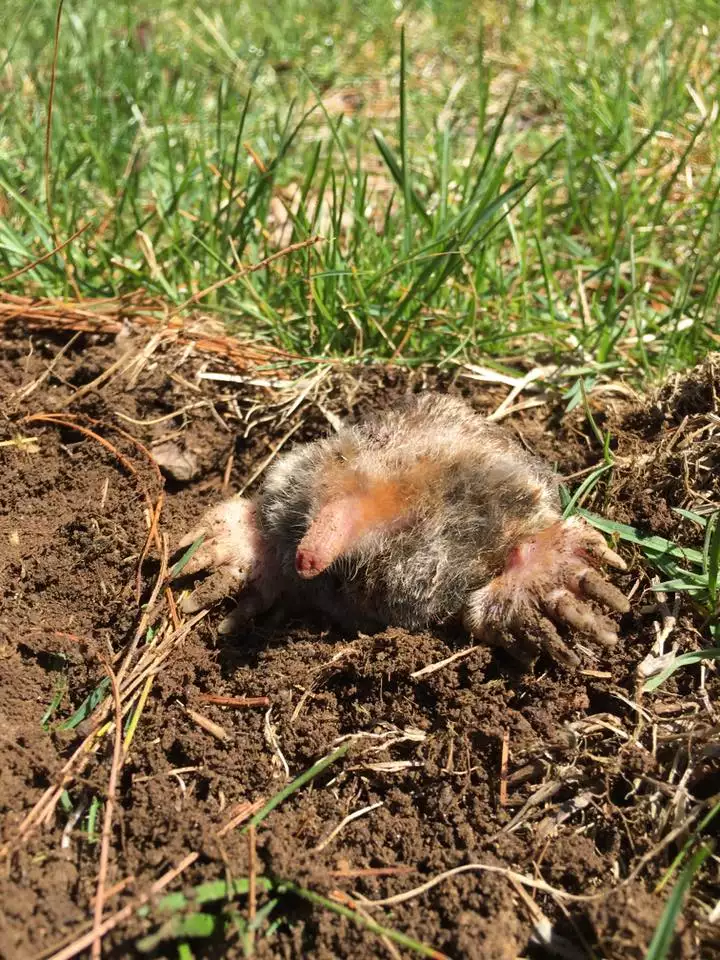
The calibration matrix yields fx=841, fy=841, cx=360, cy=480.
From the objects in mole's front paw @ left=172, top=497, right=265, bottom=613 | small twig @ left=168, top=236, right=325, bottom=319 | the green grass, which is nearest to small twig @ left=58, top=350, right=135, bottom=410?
small twig @ left=168, top=236, right=325, bottom=319

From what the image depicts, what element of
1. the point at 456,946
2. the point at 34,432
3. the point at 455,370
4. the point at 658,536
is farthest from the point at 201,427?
the point at 456,946

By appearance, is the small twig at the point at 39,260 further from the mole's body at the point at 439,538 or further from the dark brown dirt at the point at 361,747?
the mole's body at the point at 439,538

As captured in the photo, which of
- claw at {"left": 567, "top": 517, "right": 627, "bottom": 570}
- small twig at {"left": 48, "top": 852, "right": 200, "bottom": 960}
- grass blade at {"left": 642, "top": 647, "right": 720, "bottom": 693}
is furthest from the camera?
claw at {"left": 567, "top": 517, "right": 627, "bottom": 570}

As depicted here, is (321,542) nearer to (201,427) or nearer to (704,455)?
(201,427)

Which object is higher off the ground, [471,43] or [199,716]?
[471,43]

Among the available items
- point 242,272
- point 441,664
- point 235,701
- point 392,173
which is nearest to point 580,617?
point 441,664

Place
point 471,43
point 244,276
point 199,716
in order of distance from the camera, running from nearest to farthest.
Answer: point 199,716
point 244,276
point 471,43

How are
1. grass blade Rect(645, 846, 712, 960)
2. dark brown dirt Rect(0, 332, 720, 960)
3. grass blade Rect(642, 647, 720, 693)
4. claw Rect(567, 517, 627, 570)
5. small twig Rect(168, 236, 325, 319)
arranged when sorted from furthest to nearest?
small twig Rect(168, 236, 325, 319) < claw Rect(567, 517, 627, 570) < grass blade Rect(642, 647, 720, 693) < dark brown dirt Rect(0, 332, 720, 960) < grass blade Rect(645, 846, 712, 960)

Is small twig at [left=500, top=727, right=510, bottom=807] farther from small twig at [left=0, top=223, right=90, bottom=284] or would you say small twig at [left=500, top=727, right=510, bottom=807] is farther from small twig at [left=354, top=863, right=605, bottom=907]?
small twig at [left=0, top=223, right=90, bottom=284]
